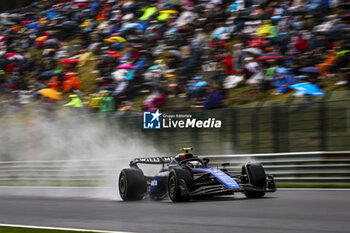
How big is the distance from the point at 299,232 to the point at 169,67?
529 inches

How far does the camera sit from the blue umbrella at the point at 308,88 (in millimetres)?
14312

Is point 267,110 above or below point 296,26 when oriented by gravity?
below

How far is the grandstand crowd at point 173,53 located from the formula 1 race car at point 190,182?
15.8ft

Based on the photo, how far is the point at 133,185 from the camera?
36.1 ft

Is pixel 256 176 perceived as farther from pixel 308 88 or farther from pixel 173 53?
pixel 173 53

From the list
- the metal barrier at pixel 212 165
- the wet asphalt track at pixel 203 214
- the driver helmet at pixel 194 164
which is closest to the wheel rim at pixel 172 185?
the wet asphalt track at pixel 203 214

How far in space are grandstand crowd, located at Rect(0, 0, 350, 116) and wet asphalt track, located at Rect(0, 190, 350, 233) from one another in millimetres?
5520

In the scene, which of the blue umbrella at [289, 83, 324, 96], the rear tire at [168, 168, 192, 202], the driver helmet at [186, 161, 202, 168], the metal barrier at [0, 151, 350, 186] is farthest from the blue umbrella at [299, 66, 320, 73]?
the rear tire at [168, 168, 192, 202]

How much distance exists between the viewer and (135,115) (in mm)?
16703

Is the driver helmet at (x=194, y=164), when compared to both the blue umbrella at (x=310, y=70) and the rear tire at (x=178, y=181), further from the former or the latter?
the blue umbrella at (x=310, y=70)

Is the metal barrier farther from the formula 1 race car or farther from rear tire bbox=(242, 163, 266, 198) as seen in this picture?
rear tire bbox=(242, 163, 266, 198)

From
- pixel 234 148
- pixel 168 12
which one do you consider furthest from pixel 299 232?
pixel 168 12

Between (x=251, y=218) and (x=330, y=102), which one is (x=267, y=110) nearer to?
(x=330, y=102)

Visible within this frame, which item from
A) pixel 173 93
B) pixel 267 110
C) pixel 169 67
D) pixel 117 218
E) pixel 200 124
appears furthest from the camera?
pixel 169 67
